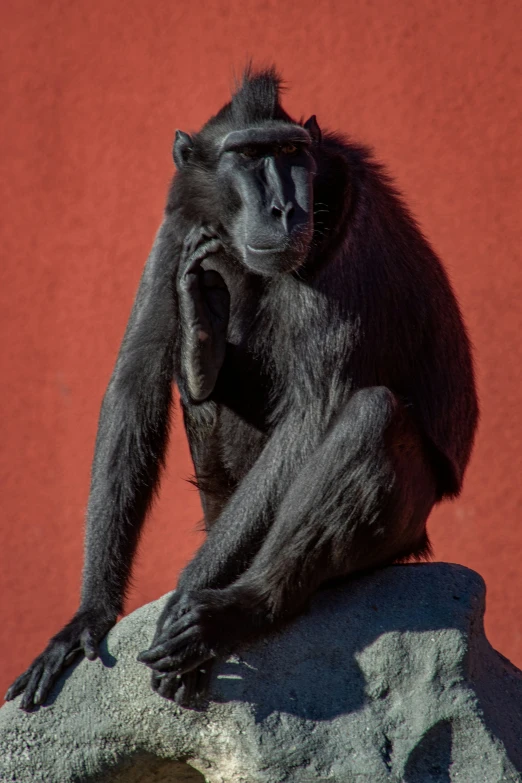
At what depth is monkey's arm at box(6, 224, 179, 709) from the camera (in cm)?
366

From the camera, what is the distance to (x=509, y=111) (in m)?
4.96

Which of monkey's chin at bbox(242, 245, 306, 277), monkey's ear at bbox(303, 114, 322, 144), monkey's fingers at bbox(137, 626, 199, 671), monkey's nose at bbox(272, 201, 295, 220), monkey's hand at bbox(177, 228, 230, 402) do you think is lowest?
monkey's fingers at bbox(137, 626, 199, 671)

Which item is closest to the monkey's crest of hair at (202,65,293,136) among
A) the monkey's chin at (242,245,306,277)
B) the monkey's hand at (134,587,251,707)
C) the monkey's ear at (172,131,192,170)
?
the monkey's ear at (172,131,192,170)

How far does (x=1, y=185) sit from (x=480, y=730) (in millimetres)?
4017

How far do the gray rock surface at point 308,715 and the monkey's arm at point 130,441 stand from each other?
0.27 m

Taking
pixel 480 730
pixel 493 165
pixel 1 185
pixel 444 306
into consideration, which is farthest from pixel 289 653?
pixel 1 185

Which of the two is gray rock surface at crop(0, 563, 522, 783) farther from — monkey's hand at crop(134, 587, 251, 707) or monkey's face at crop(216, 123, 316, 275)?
monkey's face at crop(216, 123, 316, 275)

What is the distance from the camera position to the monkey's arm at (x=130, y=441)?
3660 millimetres

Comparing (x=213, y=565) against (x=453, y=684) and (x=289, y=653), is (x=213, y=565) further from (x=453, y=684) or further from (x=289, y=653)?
(x=453, y=684)

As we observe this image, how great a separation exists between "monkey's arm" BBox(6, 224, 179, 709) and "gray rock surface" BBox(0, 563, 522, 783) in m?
0.27

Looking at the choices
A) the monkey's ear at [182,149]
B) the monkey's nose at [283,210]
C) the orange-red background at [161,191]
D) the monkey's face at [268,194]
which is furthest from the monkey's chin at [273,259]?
the orange-red background at [161,191]

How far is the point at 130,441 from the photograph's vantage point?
12.3 ft

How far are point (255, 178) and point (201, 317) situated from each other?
481 mm

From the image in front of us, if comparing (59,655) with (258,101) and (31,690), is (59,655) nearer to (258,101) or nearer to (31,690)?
(31,690)
